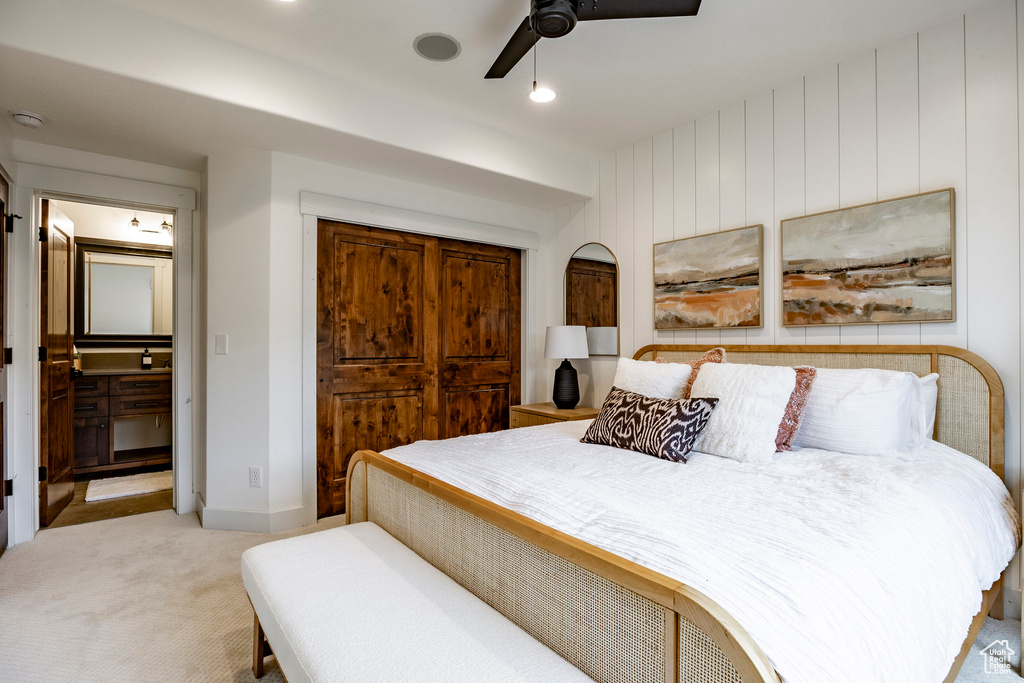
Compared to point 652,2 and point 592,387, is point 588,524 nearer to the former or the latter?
point 652,2

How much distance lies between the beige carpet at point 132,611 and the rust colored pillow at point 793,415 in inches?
35.3

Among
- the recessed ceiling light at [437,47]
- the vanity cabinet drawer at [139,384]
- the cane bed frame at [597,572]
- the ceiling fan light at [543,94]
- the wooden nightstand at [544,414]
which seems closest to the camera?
the cane bed frame at [597,572]

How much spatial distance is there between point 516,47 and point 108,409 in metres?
4.42

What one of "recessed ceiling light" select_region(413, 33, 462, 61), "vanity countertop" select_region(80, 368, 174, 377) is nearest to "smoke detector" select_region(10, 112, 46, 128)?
"recessed ceiling light" select_region(413, 33, 462, 61)

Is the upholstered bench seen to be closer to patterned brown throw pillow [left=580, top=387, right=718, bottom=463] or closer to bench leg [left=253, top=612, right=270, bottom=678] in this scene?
bench leg [left=253, top=612, right=270, bottom=678]

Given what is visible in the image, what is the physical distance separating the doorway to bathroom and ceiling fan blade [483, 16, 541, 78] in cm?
253

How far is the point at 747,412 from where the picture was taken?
2164mm

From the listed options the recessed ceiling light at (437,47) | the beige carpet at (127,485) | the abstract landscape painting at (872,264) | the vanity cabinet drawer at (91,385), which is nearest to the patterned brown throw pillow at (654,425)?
the abstract landscape painting at (872,264)

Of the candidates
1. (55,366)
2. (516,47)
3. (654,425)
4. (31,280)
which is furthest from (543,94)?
(55,366)

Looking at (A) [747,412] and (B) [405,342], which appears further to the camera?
(B) [405,342]

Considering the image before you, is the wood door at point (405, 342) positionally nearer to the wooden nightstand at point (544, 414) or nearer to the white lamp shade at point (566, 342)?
the wooden nightstand at point (544, 414)

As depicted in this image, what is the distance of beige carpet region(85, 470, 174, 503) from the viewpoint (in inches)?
150

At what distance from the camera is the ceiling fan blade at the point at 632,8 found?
1779 mm

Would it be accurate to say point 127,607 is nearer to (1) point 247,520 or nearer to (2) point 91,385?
(1) point 247,520
